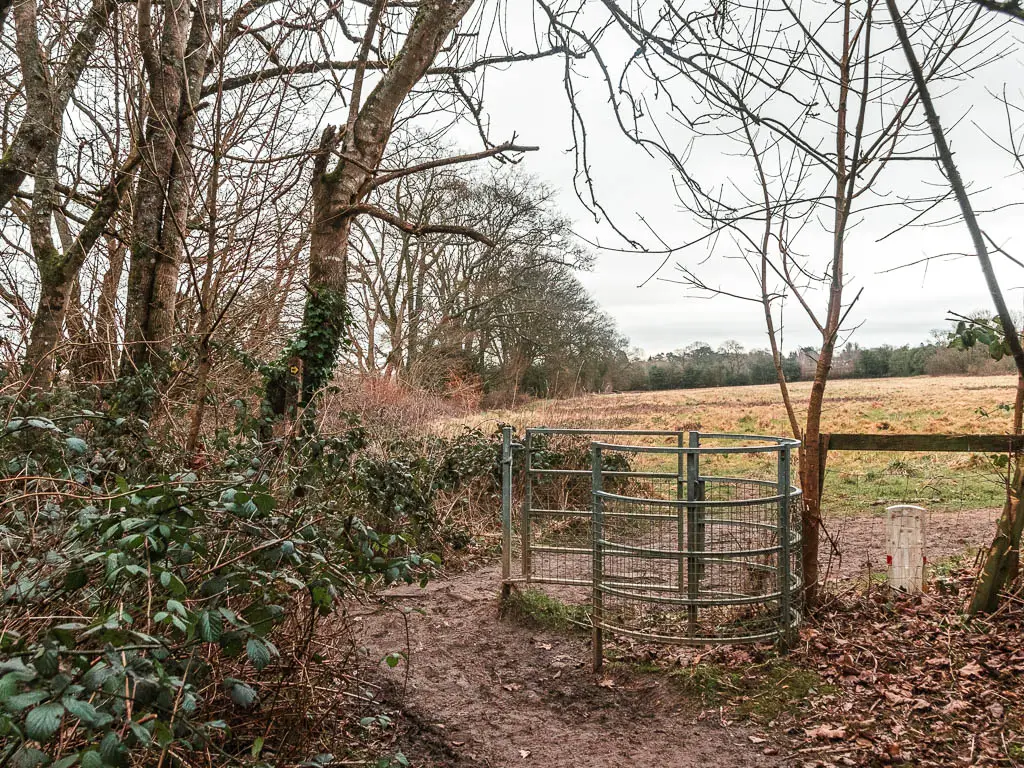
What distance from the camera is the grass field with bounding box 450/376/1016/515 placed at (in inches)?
460

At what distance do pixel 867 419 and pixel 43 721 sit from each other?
20.5m

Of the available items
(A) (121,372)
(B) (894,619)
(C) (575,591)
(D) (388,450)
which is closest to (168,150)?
(A) (121,372)

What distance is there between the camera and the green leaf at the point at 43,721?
64.7 inches

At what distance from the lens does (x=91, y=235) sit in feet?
20.1

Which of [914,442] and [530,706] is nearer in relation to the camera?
[530,706]

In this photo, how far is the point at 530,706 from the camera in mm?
4797

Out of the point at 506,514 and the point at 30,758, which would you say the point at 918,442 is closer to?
the point at 506,514

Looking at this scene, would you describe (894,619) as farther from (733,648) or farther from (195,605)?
(195,605)

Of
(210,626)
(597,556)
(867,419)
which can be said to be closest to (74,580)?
(210,626)

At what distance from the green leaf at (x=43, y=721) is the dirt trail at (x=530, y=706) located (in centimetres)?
183

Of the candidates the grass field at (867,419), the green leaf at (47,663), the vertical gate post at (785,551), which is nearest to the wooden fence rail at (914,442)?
the grass field at (867,419)

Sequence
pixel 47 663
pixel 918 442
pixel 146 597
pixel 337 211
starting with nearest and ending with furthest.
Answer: pixel 47 663, pixel 146 597, pixel 918 442, pixel 337 211

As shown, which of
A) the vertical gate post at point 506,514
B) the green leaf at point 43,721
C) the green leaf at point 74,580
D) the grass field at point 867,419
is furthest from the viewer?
the grass field at point 867,419

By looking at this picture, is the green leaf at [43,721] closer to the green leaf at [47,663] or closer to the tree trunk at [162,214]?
the green leaf at [47,663]
